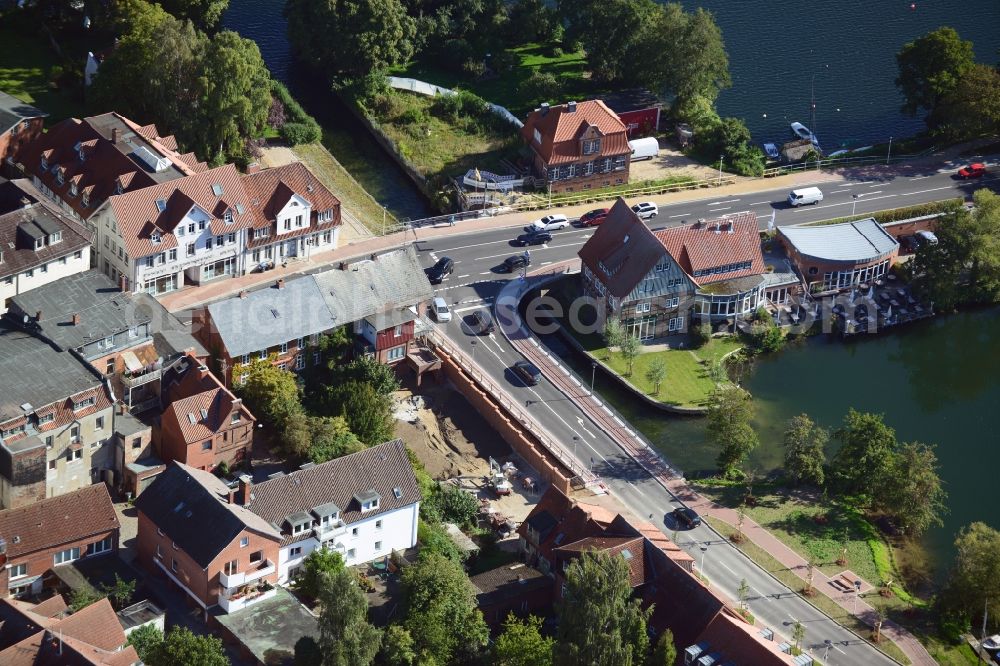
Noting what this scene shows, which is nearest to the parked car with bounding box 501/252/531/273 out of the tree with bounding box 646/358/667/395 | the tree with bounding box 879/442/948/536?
the tree with bounding box 646/358/667/395

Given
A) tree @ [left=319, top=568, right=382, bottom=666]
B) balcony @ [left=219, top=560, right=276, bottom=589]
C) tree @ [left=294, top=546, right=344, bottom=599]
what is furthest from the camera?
tree @ [left=294, top=546, right=344, bottom=599]

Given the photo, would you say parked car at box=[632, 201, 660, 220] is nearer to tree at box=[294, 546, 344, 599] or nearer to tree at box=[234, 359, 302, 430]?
tree at box=[234, 359, 302, 430]

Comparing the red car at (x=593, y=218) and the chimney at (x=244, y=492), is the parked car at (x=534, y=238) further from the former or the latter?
the chimney at (x=244, y=492)

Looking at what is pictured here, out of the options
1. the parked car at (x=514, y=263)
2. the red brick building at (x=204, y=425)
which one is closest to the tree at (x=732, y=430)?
the parked car at (x=514, y=263)

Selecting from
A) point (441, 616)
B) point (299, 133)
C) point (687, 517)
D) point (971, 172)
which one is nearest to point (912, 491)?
point (687, 517)

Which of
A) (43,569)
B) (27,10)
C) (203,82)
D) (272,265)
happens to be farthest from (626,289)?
(27,10)

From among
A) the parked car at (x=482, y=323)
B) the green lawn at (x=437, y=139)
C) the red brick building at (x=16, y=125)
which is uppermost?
the red brick building at (x=16, y=125)
